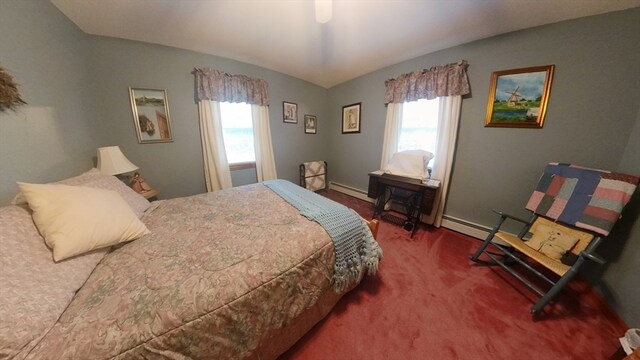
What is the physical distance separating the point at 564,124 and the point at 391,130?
161 centimetres

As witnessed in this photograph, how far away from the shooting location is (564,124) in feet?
5.54

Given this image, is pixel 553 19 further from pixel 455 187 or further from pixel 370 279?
pixel 370 279

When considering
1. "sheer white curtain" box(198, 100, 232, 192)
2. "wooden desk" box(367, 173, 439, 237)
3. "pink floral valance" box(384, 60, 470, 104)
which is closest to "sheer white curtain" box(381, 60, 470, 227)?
"pink floral valance" box(384, 60, 470, 104)

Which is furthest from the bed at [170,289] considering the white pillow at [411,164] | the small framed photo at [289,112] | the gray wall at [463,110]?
the small framed photo at [289,112]

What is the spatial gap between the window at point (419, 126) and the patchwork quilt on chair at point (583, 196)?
1045 millimetres

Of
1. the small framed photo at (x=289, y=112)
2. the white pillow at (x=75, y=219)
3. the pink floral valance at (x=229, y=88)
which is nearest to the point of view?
the white pillow at (x=75, y=219)

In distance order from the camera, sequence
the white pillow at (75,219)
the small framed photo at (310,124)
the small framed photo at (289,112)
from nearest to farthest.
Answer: the white pillow at (75,219), the small framed photo at (289,112), the small framed photo at (310,124)

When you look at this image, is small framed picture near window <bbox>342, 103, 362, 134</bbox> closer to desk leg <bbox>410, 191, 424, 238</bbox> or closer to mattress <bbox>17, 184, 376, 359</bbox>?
desk leg <bbox>410, 191, 424, 238</bbox>

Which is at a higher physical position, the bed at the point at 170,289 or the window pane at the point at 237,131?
the window pane at the point at 237,131

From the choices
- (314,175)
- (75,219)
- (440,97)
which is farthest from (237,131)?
(440,97)

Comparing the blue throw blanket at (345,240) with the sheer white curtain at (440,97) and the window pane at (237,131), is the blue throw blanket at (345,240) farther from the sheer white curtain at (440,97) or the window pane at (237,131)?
the window pane at (237,131)

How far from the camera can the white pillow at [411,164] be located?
2.37m

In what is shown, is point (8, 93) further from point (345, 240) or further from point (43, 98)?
point (345, 240)

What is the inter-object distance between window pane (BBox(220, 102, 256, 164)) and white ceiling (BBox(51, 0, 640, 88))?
687mm
